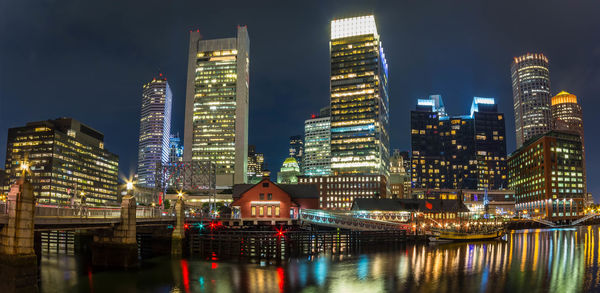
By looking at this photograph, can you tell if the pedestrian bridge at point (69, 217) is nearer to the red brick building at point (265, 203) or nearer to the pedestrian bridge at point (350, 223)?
the red brick building at point (265, 203)

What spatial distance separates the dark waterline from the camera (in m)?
37.2

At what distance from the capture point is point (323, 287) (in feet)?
122

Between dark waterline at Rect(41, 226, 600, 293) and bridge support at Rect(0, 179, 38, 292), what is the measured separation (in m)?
5.95

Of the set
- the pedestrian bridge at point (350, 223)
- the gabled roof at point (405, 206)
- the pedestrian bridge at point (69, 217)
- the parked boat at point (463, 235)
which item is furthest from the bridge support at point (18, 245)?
the gabled roof at point (405, 206)

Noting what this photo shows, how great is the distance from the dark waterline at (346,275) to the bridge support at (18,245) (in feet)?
19.5

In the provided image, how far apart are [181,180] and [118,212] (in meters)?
52.8

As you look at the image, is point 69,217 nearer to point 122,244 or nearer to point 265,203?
point 122,244

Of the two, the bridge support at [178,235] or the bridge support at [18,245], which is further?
the bridge support at [178,235]

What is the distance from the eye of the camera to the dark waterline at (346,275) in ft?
122

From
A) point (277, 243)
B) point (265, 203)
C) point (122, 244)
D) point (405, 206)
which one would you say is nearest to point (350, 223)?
point (265, 203)

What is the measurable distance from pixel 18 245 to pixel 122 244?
599 inches

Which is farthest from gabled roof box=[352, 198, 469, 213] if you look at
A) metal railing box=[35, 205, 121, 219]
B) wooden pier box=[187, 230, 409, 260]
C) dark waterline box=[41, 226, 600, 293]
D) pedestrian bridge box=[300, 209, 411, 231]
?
metal railing box=[35, 205, 121, 219]

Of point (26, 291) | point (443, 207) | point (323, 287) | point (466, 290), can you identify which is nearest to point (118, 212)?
point (26, 291)

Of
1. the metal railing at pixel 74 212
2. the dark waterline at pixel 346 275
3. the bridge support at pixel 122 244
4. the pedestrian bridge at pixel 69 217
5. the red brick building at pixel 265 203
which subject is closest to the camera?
the pedestrian bridge at pixel 69 217
